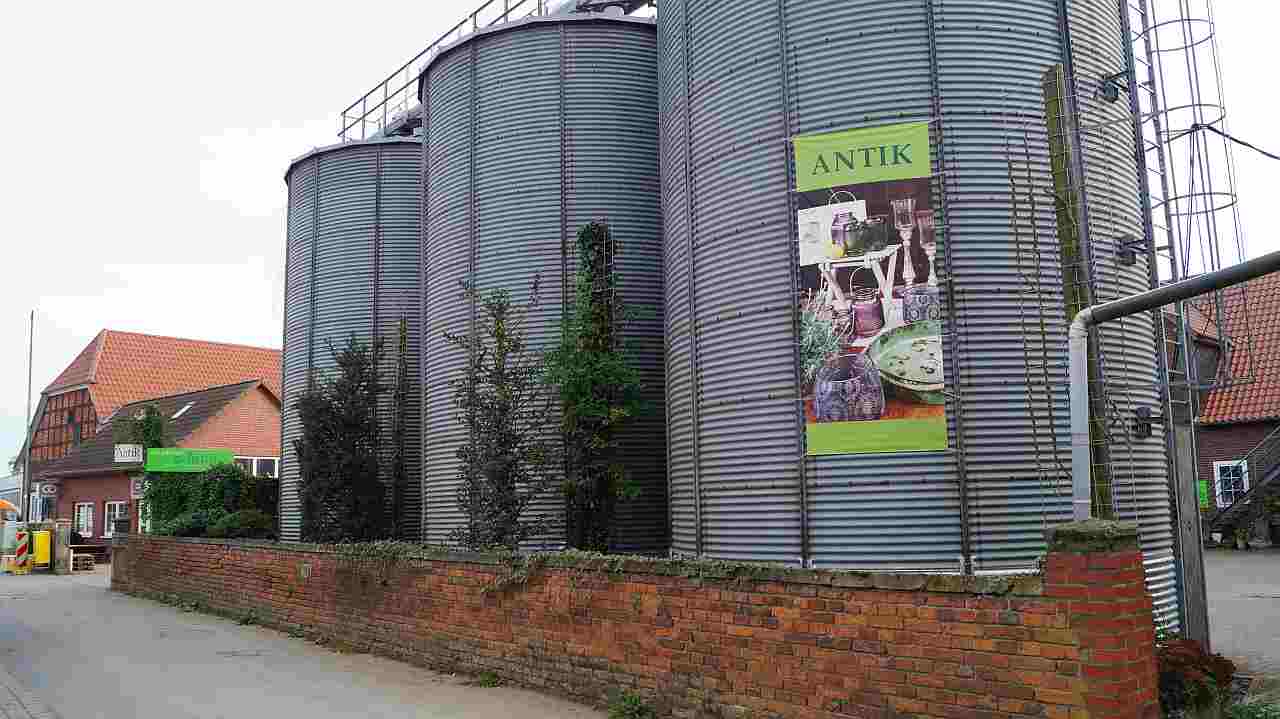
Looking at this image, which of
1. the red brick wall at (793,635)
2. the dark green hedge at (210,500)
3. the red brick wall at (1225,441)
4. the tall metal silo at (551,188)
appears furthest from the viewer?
the red brick wall at (1225,441)

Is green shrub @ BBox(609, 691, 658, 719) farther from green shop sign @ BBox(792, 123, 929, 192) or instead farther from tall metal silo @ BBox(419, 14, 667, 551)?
tall metal silo @ BBox(419, 14, 667, 551)

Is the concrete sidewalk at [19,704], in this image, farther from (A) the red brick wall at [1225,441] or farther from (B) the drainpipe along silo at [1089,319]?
(A) the red brick wall at [1225,441]

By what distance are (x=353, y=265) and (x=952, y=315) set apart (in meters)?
15.3

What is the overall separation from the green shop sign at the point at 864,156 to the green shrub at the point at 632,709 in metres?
5.69

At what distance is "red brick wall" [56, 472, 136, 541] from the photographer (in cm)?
4284

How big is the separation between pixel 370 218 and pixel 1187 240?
16.4 meters

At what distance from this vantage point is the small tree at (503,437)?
592 inches

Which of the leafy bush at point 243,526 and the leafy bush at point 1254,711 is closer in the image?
the leafy bush at point 1254,711

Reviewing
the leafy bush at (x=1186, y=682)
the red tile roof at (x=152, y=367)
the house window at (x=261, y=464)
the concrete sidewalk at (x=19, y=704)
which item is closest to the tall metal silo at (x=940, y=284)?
the leafy bush at (x=1186, y=682)

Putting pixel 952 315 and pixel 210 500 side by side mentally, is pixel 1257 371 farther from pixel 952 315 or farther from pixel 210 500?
pixel 210 500

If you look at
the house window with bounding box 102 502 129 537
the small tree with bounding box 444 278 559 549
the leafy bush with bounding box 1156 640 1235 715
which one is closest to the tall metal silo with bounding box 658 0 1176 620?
the leafy bush with bounding box 1156 640 1235 715

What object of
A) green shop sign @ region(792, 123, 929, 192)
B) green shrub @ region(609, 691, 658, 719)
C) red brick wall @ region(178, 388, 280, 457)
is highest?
green shop sign @ region(792, 123, 929, 192)

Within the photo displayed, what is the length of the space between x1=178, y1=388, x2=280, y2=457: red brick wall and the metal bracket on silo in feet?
119

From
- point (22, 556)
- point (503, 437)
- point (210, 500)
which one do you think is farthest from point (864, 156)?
point (22, 556)
